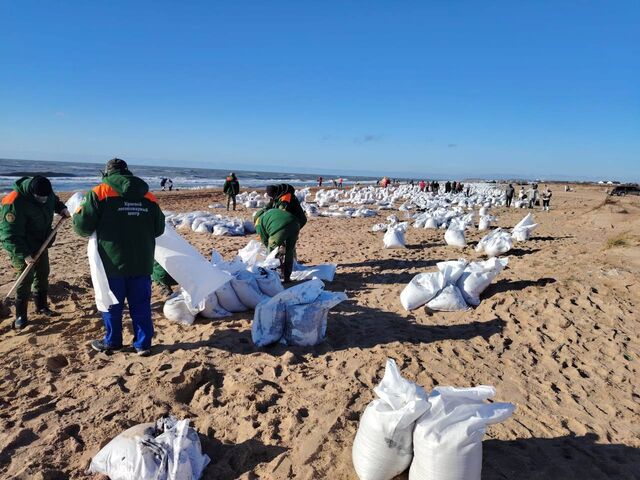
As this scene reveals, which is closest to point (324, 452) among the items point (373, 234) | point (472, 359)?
point (472, 359)

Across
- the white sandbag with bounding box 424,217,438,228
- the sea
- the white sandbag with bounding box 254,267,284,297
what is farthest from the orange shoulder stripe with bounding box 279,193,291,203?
the sea

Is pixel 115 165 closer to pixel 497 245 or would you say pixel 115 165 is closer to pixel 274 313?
pixel 274 313

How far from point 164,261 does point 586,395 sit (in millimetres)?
3235

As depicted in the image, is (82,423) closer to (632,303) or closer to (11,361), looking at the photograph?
(11,361)

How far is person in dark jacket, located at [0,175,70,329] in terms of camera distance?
11.5ft

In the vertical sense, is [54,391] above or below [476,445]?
below

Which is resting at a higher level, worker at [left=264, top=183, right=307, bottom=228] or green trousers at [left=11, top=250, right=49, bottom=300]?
worker at [left=264, top=183, right=307, bottom=228]

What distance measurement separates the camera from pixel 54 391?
261cm

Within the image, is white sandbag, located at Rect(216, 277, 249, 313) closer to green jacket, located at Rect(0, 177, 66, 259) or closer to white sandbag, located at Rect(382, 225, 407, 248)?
green jacket, located at Rect(0, 177, 66, 259)

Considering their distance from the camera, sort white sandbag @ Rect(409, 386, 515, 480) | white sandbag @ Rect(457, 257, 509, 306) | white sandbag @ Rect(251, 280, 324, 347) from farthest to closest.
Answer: white sandbag @ Rect(457, 257, 509, 306) → white sandbag @ Rect(251, 280, 324, 347) → white sandbag @ Rect(409, 386, 515, 480)

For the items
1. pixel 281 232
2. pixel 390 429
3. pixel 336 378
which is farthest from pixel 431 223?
pixel 390 429

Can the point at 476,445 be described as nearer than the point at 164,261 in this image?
Yes

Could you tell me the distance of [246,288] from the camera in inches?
154

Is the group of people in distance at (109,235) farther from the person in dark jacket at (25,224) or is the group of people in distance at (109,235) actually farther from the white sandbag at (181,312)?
the white sandbag at (181,312)
